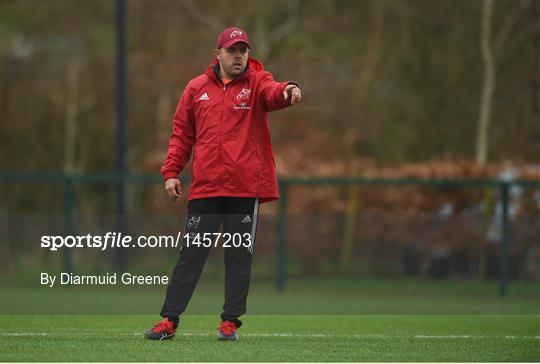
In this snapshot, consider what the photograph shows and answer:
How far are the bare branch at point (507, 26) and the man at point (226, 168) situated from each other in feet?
52.1

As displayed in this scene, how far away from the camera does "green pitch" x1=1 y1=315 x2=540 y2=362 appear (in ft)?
26.8

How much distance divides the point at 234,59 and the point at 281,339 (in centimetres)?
207

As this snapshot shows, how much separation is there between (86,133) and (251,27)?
7.30m

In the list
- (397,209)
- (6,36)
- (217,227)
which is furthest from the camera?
(6,36)

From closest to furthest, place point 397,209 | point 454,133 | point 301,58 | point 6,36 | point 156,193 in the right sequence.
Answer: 1. point 397,209
2. point 156,193
3. point 454,133
4. point 301,58
5. point 6,36

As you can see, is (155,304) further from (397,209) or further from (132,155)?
(132,155)

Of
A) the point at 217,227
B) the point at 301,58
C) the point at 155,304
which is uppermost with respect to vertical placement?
the point at 301,58

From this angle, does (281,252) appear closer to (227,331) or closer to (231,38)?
(227,331)

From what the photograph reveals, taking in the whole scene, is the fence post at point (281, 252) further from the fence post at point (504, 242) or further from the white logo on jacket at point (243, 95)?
the white logo on jacket at point (243, 95)

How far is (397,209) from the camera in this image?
21172 millimetres

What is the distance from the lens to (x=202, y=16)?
28.7 m

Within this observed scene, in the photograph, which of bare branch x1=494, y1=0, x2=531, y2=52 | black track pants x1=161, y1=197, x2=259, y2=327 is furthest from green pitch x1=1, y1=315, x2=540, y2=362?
bare branch x1=494, y1=0, x2=531, y2=52

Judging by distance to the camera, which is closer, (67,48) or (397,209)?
(397,209)

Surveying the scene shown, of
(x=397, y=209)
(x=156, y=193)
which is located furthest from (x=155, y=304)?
(x=156, y=193)
